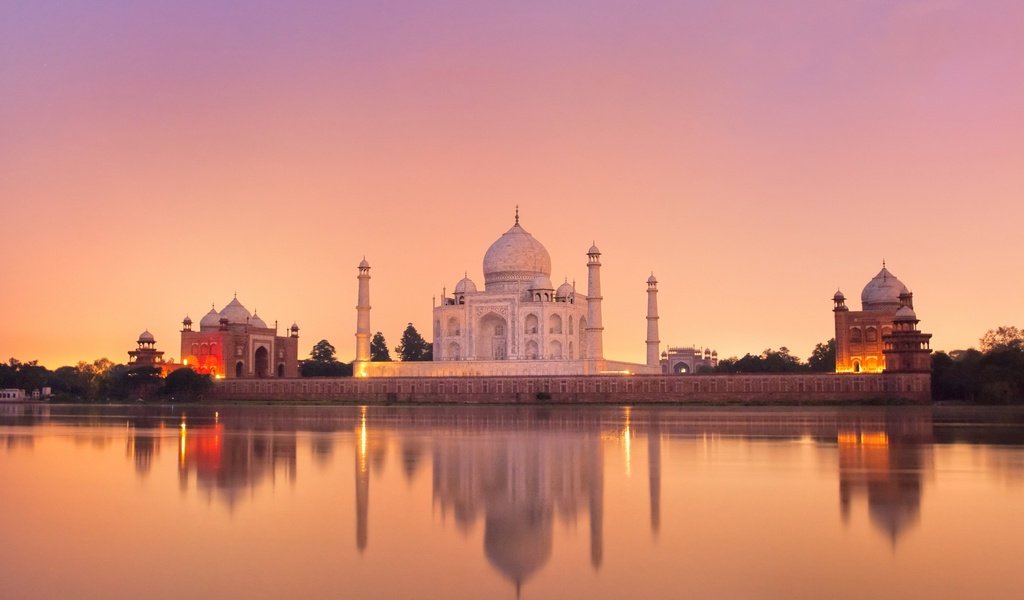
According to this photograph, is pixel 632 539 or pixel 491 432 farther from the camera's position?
pixel 491 432

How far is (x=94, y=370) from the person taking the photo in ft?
174

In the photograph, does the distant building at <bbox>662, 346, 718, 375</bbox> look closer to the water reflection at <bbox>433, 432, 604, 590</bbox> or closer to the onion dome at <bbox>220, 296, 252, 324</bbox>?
the onion dome at <bbox>220, 296, 252, 324</bbox>

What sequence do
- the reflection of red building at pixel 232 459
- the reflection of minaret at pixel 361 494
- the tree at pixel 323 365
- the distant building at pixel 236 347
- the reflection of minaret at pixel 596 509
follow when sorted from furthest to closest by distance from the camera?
the tree at pixel 323 365 < the distant building at pixel 236 347 < the reflection of red building at pixel 232 459 < the reflection of minaret at pixel 361 494 < the reflection of minaret at pixel 596 509

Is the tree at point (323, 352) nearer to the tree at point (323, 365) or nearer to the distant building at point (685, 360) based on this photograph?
the tree at point (323, 365)

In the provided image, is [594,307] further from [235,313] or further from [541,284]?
[235,313]

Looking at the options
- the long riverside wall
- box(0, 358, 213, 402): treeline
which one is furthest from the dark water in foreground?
box(0, 358, 213, 402): treeline

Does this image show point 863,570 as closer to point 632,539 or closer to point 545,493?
point 632,539

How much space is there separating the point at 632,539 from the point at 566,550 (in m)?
0.70

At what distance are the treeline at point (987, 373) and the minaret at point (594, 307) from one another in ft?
46.5

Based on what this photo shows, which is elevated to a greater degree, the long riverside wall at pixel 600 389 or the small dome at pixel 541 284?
the small dome at pixel 541 284

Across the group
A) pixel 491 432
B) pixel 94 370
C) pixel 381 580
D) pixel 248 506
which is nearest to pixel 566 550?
pixel 381 580

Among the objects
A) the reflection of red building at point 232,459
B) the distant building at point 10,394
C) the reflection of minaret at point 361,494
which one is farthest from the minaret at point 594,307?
the distant building at point 10,394

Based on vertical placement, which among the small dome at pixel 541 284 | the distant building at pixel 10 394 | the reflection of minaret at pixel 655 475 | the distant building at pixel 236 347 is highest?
the small dome at pixel 541 284

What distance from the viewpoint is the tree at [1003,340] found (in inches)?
1650
